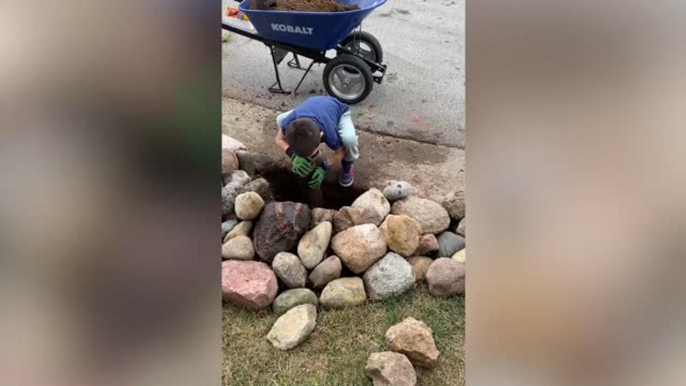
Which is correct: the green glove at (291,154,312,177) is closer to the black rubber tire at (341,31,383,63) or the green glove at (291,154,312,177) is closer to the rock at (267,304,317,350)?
the rock at (267,304,317,350)

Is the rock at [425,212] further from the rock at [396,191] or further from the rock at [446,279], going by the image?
the rock at [446,279]

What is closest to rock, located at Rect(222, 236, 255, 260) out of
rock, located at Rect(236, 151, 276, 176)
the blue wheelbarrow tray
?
rock, located at Rect(236, 151, 276, 176)

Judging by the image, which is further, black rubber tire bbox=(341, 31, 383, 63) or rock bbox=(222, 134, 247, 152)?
black rubber tire bbox=(341, 31, 383, 63)

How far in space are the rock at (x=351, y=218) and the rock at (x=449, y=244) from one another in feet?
0.87

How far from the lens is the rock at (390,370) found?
1.82 m

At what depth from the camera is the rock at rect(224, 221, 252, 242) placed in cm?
238

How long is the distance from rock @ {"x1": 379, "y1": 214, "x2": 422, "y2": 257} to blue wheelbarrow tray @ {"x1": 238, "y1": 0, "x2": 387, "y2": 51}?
130cm

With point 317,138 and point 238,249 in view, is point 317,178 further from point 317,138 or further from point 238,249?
point 238,249

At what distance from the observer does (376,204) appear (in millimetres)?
2500

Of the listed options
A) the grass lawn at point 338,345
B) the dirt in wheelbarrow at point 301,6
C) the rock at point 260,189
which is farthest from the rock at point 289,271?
the dirt in wheelbarrow at point 301,6

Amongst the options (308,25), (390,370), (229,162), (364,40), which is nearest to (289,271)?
(390,370)

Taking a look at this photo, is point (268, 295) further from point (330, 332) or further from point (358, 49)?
point (358, 49)
